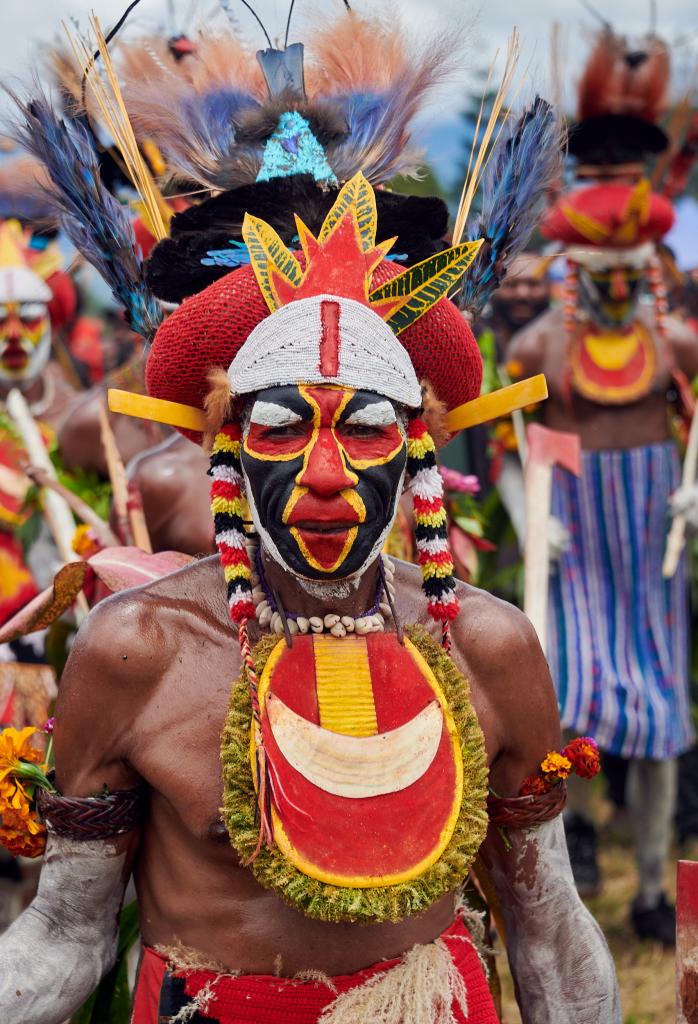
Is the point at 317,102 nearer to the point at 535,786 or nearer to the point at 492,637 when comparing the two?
the point at 492,637

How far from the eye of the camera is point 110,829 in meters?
2.50

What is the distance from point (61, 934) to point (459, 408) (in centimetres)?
119

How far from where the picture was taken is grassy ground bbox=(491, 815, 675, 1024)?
5.16 metres

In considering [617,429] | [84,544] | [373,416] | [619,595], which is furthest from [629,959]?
[373,416]

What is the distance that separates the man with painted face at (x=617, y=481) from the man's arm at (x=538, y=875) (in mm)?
3349

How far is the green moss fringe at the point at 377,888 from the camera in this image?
2.35m

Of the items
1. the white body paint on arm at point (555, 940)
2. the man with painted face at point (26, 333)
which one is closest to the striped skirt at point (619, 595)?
the man with painted face at point (26, 333)

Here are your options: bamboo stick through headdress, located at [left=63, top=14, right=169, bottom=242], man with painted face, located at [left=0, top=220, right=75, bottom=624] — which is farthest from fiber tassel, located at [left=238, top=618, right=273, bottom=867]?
man with painted face, located at [left=0, top=220, right=75, bottom=624]

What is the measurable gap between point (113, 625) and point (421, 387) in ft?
2.28

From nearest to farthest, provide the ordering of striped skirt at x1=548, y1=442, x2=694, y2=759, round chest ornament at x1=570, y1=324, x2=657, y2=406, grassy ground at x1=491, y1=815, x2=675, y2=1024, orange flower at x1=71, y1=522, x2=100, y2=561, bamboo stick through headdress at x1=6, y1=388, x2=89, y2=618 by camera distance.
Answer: orange flower at x1=71, y1=522, x2=100, y2=561 < bamboo stick through headdress at x1=6, y1=388, x2=89, y2=618 < grassy ground at x1=491, y1=815, x2=675, y2=1024 < striped skirt at x1=548, y1=442, x2=694, y2=759 < round chest ornament at x1=570, y1=324, x2=657, y2=406

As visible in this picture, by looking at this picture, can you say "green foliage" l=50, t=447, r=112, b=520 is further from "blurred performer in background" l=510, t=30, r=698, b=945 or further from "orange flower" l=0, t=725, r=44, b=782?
"orange flower" l=0, t=725, r=44, b=782

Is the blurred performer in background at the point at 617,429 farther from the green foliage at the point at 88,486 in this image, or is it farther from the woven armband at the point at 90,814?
the woven armband at the point at 90,814

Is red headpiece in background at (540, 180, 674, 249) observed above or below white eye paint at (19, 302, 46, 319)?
above

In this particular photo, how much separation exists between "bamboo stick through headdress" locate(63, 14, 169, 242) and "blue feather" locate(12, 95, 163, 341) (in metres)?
0.05
